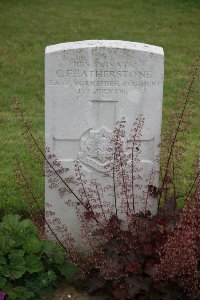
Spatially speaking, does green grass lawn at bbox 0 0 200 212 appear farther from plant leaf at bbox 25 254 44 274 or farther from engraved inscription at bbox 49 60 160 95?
engraved inscription at bbox 49 60 160 95

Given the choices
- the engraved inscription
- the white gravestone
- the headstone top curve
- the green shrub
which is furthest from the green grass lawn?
the headstone top curve

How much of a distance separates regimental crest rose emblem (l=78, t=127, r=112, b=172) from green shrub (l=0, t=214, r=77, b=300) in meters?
0.61

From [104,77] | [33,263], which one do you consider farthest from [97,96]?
[33,263]

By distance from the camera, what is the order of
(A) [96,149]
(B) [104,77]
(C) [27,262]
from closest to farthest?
1. (C) [27,262]
2. (B) [104,77]
3. (A) [96,149]

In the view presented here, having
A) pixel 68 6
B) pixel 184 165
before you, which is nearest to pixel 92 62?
pixel 184 165

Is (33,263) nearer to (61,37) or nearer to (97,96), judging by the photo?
(97,96)

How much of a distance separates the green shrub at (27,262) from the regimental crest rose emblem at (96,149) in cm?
61

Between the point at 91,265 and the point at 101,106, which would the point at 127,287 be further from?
the point at 101,106

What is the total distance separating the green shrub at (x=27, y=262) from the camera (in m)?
4.26

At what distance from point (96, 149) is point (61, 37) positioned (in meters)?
6.87

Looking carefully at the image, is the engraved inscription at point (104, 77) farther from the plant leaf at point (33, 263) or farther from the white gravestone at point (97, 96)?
the plant leaf at point (33, 263)

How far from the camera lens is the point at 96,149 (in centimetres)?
464

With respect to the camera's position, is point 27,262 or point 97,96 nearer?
point 27,262

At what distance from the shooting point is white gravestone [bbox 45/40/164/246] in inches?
175
